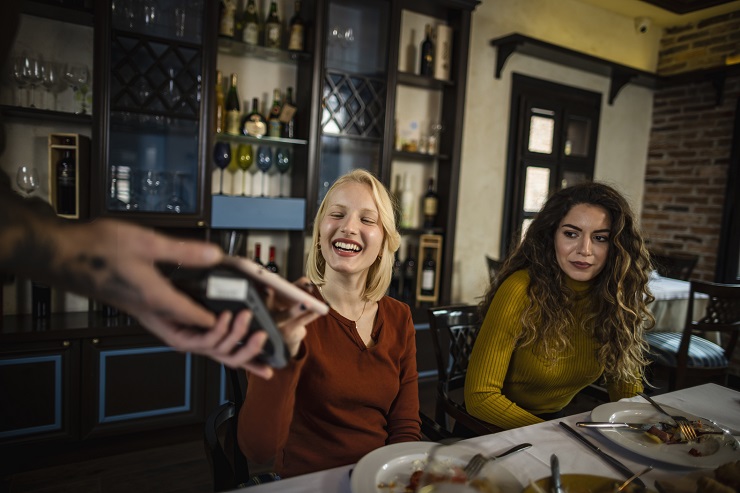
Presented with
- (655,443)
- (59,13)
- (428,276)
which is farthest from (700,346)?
(59,13)

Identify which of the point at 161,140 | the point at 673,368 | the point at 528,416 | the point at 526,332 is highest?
the point at 161,140

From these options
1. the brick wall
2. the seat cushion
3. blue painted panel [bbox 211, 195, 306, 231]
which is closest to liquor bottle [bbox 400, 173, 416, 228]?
blue painted panel [bbox 211, 195, 306, 231]

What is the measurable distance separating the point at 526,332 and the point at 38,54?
2.60 meters

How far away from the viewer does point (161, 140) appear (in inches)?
106

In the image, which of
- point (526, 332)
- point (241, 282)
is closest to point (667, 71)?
point (526, 332)

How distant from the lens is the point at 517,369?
5.46ft

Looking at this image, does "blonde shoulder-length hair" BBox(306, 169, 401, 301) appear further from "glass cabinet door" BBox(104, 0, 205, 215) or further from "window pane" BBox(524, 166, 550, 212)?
"window pane" BBox(524, 166, 550, 212)

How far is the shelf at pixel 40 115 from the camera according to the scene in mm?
2336

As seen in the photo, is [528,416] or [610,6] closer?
[528,416]

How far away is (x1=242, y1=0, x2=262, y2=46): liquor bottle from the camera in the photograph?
2.87 metres

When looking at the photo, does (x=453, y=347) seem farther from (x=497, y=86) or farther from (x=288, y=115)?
(x=497, y=86)

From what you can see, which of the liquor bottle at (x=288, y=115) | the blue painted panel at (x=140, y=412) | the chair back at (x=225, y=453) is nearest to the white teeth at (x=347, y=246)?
the chair back at (x=225, y=453)

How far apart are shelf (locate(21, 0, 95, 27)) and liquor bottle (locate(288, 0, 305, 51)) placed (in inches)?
40.4

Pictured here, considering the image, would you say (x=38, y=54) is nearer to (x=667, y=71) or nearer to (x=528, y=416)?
(x=528, y=416)
